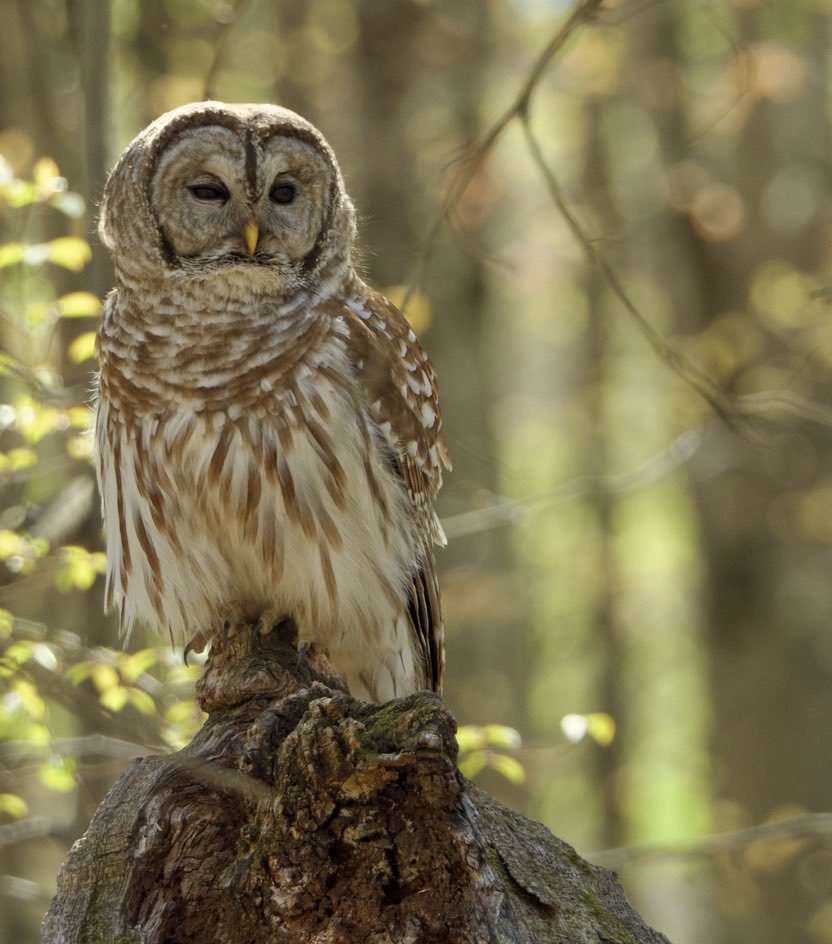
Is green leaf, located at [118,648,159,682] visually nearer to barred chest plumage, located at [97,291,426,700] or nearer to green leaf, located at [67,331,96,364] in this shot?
barred chest plumage, located at [97,291,426,700]

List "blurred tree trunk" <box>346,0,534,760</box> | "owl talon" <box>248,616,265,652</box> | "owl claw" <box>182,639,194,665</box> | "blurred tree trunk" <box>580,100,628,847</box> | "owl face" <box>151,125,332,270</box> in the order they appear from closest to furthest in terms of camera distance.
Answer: "owl talon" <box>248,616,265,652</box>, "owl face" <box>151,125,332,270</box>, "owl claw" <box>182,639,194,665</box>, "blurred tree trunk" <box>346,0,534,760</box>, "blurred tree trunk" <box>580,100,628,847</box>

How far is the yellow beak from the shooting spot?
14.1 ft

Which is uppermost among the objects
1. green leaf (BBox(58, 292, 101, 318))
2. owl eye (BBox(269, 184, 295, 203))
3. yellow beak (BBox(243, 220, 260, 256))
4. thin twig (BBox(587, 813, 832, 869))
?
owl eye (BBox(269, 184, 295, 203))

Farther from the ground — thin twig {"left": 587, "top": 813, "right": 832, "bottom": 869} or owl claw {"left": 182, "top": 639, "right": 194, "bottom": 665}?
owl claw {"left": 182, "top": 639, "right": 194, "bottom": 665}

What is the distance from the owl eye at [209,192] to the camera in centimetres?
448

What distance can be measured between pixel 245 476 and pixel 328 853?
1929 millimetres

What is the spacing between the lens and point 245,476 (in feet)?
13.9

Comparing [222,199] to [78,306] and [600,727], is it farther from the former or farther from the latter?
[600,727]

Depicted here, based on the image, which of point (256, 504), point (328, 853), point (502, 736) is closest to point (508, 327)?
point (502, 736)

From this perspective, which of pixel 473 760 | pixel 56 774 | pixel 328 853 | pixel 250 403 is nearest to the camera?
pixel 328 853

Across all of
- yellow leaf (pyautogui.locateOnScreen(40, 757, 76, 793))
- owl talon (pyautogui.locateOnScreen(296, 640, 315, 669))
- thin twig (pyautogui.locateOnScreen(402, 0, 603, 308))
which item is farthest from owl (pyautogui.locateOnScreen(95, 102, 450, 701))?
thin twig (pyautogui.locateOnScreen(402, 0, 603, 308))

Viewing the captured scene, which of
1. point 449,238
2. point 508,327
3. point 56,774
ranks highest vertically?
point 508,327

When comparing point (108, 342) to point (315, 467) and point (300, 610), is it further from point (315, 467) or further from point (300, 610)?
point (300, 610)

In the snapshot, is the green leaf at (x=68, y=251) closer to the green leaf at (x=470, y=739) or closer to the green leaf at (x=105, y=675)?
the green leaf at (x=105, y=675)
